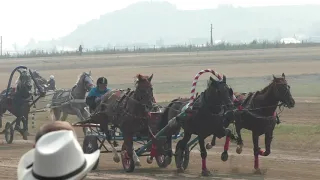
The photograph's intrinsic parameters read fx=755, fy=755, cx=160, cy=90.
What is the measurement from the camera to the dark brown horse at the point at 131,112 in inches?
555

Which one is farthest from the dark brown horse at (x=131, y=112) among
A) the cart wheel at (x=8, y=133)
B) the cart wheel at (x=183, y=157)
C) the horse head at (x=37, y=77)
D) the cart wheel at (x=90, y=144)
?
the horse head at (x=37, y=77)

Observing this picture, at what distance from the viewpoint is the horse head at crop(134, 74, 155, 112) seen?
14039 millimetres

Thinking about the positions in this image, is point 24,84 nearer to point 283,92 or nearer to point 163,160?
point 163,160

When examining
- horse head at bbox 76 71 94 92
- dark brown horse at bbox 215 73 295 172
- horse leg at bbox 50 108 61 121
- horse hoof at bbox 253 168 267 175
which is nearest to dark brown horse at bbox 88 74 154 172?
dark brown horse at bbox 215 73 295 172

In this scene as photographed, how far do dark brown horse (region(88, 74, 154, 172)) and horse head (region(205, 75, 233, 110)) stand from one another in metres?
1.14

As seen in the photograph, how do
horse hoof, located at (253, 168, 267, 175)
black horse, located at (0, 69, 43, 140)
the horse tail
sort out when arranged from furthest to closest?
1. black horse, located at (0, 69, 43, 140)
2. the horse tail
3. horse hoof, located at (253, 168, 267, 175)

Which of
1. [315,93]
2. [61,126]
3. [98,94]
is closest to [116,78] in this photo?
[315,93]

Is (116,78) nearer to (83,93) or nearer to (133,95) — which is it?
(83,93)

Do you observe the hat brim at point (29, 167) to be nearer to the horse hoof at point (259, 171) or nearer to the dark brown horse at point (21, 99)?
the horse hoof at point (259, 171)

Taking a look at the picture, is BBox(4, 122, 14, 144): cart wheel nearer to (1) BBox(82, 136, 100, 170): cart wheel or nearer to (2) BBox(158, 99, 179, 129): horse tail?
(1) BBox(82, 136, 100, 170): cart wheel

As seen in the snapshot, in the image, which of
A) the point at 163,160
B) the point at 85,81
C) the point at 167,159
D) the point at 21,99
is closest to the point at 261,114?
the point at 167,159

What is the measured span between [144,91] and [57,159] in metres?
10.8

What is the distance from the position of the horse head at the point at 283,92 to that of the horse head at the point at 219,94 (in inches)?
42.2

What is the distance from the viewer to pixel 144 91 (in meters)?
14.0
